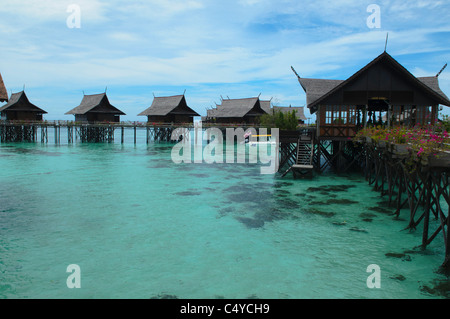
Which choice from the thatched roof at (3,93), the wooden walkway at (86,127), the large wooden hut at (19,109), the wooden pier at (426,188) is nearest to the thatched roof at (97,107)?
the wooden walkway at (86,127)

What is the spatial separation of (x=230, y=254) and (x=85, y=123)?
153 feet

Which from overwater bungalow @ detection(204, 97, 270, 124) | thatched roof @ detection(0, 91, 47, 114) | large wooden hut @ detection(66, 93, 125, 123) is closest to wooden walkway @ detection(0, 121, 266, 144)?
large wooden hut @ detection(66, 93, 125, 123)

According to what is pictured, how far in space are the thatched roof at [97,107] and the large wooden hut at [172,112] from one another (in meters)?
4.80

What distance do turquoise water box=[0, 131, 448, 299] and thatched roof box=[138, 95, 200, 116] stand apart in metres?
34.2

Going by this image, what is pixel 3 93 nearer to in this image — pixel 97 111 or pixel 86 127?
pixel 97 111

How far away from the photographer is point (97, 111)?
4981cm

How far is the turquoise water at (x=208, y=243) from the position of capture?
7188 mm

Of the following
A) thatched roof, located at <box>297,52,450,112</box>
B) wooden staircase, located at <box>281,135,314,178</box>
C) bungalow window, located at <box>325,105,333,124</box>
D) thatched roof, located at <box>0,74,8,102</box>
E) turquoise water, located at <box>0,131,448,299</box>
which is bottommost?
turquoise water, located at <box>0,131,448,299</box>

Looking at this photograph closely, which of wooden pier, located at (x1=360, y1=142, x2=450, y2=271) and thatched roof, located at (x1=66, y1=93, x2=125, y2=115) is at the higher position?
thatched roof, located at (x1=66, y1=93, x2=125, y2=115)

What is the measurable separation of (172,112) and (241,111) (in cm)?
1100

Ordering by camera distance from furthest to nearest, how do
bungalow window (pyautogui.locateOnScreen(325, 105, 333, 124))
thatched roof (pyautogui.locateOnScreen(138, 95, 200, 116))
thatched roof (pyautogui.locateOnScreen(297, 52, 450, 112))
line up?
thatched roof (pyautogui.locateOnScreen(138, 95, 200, 116)) → bungalow window (pyautogui.locateOnScreen(325, 105, 333, 124)) → thatched roof (pyautogui.locateOnScreen(297, 52, 450, 112))

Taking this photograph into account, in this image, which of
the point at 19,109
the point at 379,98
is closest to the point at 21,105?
the point at 19,109

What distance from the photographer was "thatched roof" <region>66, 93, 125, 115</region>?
50.0 metres

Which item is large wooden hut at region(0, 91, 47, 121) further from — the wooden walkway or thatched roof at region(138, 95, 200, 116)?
thatched roof at region(138, 95, 200, 116)
